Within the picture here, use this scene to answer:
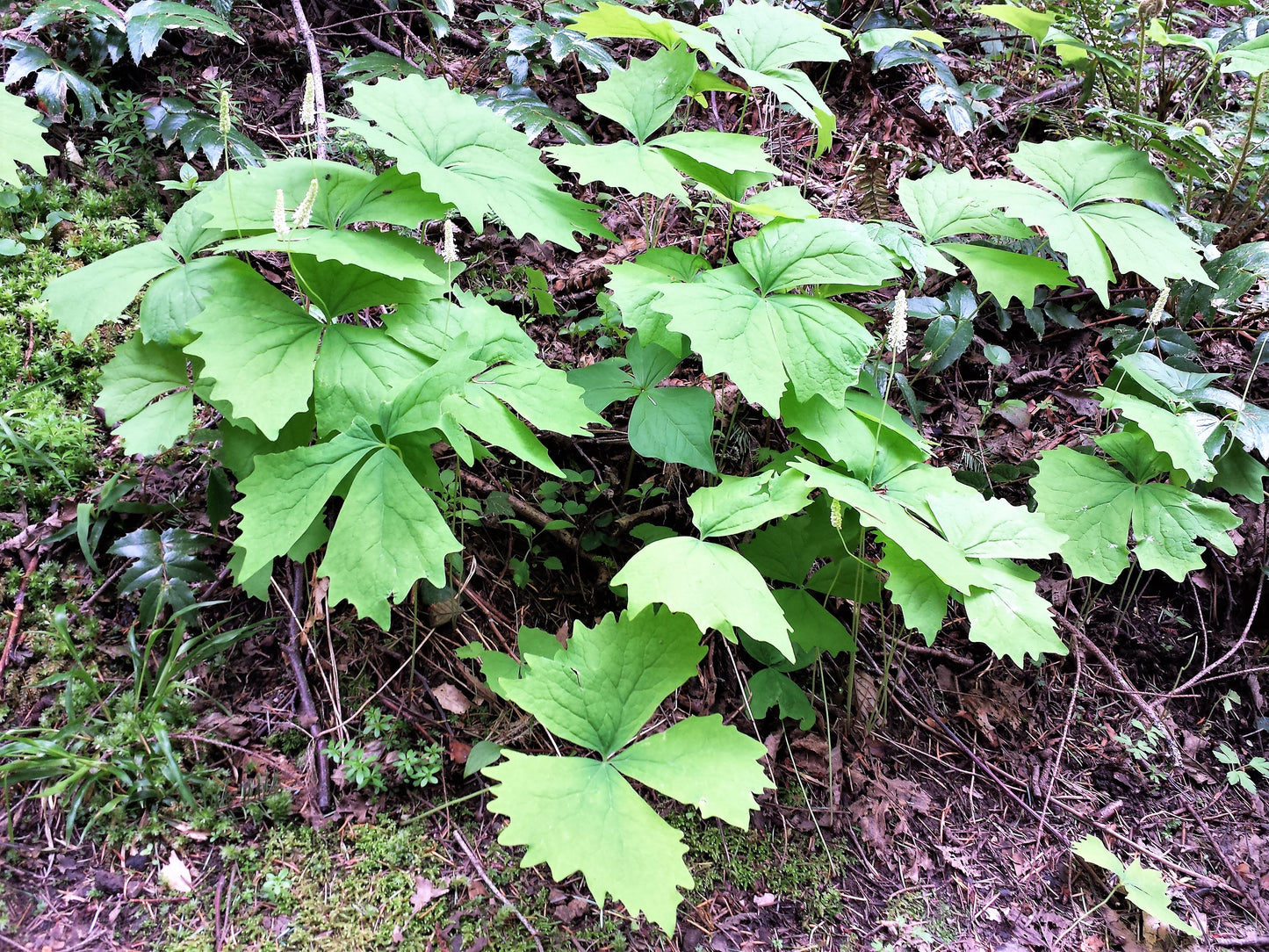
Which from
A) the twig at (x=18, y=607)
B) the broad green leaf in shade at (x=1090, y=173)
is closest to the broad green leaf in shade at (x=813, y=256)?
the broad green leaf in shade at (x=1090, y=173)

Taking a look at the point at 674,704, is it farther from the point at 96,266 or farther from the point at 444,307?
the point at 96,266

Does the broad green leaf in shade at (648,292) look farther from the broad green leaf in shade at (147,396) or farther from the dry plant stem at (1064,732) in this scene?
the dry plant stem at (1064,732)

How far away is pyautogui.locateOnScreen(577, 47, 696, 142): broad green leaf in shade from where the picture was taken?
2.32 meters

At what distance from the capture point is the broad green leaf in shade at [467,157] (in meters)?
2.03

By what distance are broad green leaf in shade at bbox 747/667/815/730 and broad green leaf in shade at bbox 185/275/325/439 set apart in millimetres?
1594

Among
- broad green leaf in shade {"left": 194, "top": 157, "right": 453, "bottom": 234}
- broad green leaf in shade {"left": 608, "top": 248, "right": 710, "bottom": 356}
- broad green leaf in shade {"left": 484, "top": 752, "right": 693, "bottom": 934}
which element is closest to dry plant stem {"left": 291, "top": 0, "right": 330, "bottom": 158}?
broad green leaf in shade {"left": 194, "top": 157, "right": 453, "bottom": 234}

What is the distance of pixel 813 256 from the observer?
2219mm

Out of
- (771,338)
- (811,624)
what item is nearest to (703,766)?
(811,624)

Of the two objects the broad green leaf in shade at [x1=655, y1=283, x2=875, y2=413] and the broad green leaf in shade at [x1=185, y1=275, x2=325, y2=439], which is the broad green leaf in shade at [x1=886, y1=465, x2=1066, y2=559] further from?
the broad green leaf in shade at [x1=185, y1=275, x2=325, y2=439]

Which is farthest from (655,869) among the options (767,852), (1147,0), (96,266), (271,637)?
(1147,0)

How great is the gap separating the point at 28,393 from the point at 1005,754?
3607 millimetres

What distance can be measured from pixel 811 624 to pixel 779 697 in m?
0.26

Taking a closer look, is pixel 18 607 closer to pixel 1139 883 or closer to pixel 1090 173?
pixel 1139 883

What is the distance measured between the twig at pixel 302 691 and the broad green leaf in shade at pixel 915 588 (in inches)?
64.7
